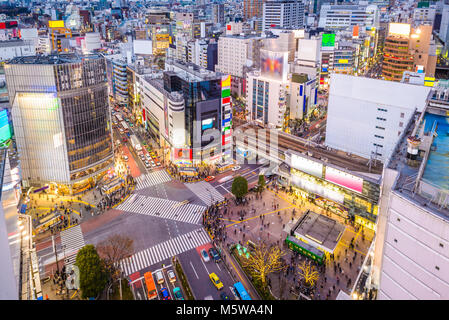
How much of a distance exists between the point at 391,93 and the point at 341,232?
2983cm

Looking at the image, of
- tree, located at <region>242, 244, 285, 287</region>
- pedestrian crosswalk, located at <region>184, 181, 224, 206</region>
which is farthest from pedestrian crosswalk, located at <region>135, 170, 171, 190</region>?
tree, located at <region>242, 244, 285, 287</region>

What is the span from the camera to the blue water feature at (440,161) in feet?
80.8

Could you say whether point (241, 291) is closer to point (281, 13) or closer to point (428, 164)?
point (428, 164)

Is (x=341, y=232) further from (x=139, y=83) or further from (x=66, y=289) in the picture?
(x=139, y=83)

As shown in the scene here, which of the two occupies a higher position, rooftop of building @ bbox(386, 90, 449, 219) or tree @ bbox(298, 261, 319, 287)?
rooftop of building @ bbox(386, 90, 449, 219)

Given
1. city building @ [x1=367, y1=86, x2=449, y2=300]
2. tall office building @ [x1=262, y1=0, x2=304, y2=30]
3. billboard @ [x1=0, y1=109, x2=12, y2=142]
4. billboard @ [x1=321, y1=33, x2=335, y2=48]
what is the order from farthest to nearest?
tall office building @ [x1=262, y1=0, x2=304, y2=30] < billboard @ [x1=321, y1=33, x2=335, y2=48] < billboard @ [x1=0, y1=109, x2=12, y2=142] < city building @ [x1=367, y1=86, x2=449, y2=300]

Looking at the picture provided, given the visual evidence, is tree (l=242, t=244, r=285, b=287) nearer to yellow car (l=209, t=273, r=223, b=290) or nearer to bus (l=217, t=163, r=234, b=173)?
yellow car (l=209, t=273, r=223, b=290)

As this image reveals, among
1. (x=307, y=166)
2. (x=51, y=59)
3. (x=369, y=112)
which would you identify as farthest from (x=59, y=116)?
(x=369, y=112)

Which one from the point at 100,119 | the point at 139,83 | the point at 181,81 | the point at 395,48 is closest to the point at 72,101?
the point at 100,119

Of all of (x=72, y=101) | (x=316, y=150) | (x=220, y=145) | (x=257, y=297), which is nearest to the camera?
(x=257, y=297)

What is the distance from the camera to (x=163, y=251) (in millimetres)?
43812

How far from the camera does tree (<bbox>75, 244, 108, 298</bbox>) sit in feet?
112

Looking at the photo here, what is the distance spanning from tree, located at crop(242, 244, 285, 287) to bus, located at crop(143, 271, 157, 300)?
10750 millimetres

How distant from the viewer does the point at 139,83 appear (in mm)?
84938
